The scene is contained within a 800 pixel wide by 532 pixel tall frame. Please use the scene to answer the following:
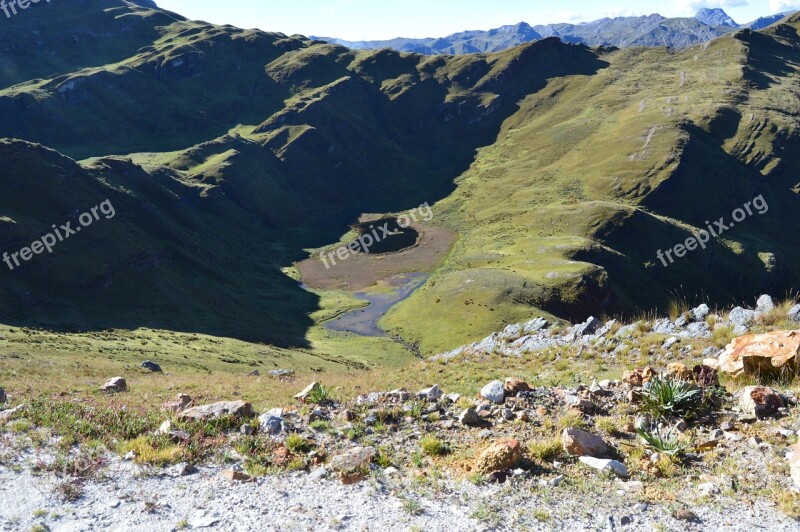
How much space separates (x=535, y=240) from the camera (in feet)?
517

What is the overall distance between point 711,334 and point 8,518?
25634 mm

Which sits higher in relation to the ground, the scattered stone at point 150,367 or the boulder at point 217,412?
the boulder at point 217,412

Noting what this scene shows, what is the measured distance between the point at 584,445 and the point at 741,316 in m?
14.4

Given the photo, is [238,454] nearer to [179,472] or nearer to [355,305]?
[179,472]

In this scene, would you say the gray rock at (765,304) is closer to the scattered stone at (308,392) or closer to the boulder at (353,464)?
the boulder at (353,464)

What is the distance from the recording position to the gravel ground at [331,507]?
10898 mm

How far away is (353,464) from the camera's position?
13633mm

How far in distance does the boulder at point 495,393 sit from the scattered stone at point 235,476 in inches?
327

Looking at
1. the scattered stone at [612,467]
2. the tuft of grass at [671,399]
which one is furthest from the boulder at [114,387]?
the tuft of grass at [671,399]

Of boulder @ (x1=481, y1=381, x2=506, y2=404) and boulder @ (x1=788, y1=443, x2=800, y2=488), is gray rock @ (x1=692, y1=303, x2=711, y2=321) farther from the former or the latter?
boulder @ (x1=788, y1=443, x2=800, y2=488)

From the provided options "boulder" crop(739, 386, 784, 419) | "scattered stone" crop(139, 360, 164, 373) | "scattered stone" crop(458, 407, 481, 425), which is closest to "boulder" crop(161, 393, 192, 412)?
"scattered stone" crop(458, 407, 481, 425)

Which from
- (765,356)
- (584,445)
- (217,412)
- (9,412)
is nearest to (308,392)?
(217,412)

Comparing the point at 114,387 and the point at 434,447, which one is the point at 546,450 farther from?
the point at 114,387

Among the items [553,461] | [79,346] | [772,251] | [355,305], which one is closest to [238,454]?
[553,461]
